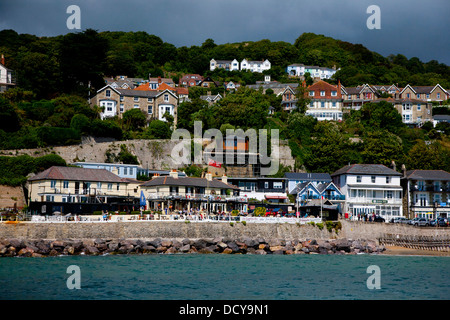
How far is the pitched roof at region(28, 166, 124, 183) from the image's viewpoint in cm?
5497

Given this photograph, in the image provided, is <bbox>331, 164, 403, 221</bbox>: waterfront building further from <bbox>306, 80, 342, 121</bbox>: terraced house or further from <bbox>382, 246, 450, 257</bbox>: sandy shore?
<bbox>306, 80, 342, 121</bbox>: terraced house

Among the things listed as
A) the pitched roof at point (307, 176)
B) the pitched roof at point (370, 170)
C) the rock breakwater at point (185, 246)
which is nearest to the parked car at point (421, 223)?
the rock breakwater at point (185, 246)

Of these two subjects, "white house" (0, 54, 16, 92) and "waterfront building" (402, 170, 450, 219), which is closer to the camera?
"waterfront building" (402, 170, 450, 219)

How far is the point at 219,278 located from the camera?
111ft

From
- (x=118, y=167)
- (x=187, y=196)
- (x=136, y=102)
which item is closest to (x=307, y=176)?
(x=187, y=196)

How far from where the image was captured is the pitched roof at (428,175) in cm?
6488

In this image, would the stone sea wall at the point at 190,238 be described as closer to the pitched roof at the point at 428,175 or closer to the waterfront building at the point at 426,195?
the waterfront building at the point at 426,195

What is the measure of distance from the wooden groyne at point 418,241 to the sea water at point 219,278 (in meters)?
6.57

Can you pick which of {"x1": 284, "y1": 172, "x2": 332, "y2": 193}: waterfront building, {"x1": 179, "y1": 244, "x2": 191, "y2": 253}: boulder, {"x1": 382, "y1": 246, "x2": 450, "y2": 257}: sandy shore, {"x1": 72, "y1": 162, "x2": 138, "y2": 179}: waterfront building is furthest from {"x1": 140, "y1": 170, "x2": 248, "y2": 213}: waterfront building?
{"x1": 382, "y1": 246, "x2": 450, "y2": 257}: sandy shore

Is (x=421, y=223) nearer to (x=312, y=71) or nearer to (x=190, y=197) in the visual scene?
(x=190, y=197)

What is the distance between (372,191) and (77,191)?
3052 centimetres

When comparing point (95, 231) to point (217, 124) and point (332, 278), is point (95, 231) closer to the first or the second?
point (332, 278)

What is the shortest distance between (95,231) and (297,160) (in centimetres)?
3183

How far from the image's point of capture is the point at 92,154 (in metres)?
65.1
